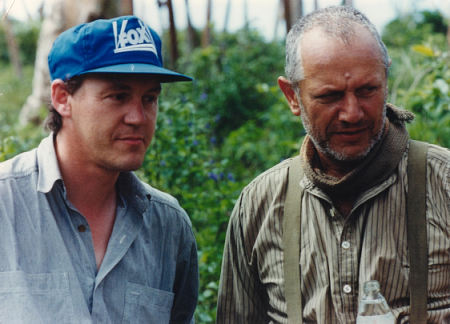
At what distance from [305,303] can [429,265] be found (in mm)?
520

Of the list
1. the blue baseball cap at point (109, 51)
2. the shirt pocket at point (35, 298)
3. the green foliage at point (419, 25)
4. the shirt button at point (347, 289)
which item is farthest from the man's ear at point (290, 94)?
the green foliage at point (419, 25)

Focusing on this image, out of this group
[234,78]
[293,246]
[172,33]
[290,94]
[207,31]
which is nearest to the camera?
[293,246]

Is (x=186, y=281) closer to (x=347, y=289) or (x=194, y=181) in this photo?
(x=347, y=289)

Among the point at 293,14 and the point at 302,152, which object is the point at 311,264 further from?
A: the point at 293,14

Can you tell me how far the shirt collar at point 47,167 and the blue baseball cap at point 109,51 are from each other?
325 millimetres

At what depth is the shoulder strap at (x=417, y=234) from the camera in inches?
88.2

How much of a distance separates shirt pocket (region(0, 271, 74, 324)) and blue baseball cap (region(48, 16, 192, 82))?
2.89 ft

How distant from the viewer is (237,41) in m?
13.8

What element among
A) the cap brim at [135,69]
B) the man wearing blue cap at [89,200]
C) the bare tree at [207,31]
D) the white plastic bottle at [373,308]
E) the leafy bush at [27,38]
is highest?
the leafy bush at [27,38]

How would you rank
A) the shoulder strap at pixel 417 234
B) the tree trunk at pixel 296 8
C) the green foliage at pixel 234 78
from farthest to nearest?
the green foliage at pixel 234 78 → the tree trunk at pixel 296 8 → the shoulder strap at pixel 417 234

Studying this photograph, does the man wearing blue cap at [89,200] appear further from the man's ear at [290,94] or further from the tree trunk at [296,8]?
the tree trunk at [296,8]

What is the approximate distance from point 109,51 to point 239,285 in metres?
1.20

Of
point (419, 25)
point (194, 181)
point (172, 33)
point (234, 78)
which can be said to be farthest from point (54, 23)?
point (419, 25)

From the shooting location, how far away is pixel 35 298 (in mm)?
2455
